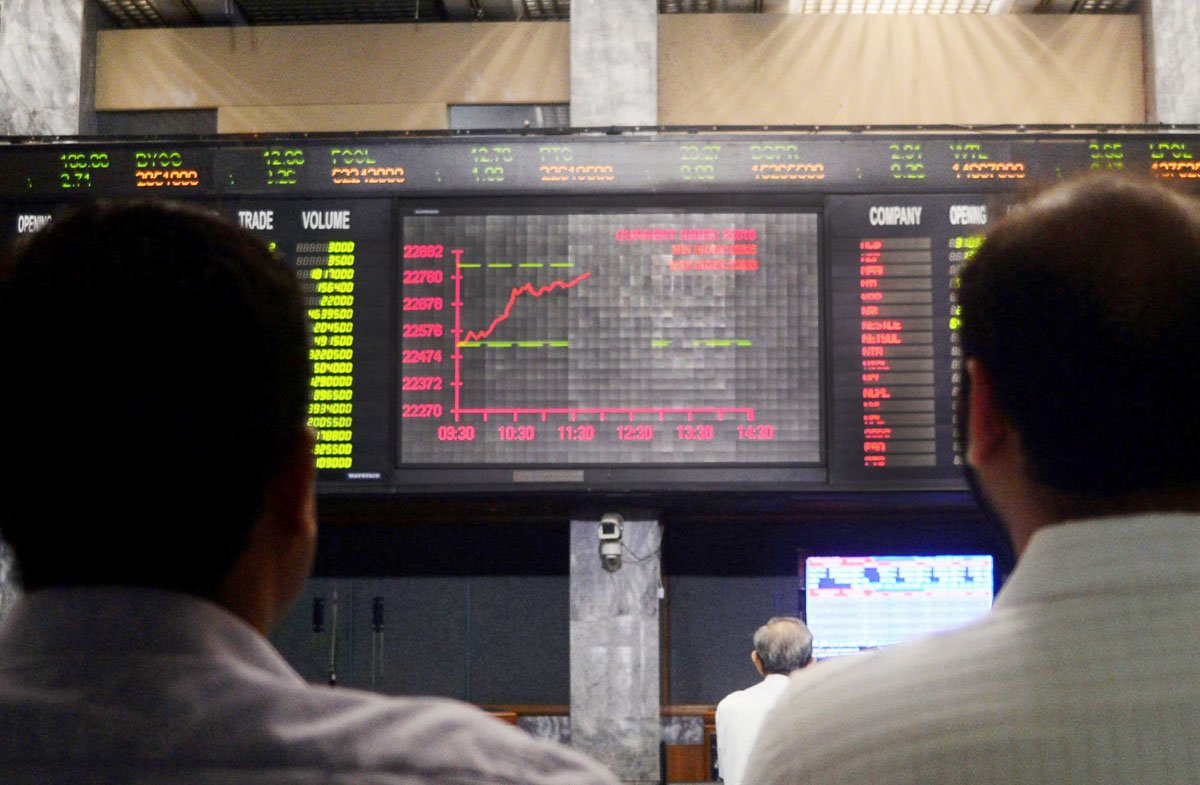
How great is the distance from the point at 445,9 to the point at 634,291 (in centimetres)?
172

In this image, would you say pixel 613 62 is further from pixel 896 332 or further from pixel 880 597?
pixel 880 597

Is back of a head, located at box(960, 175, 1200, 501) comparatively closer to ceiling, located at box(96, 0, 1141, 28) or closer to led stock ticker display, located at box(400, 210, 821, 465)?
led stock ticker display, located at box(400, 210, 821, 465)

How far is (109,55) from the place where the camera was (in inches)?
195

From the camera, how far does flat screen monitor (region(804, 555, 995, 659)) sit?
4293 millimetres

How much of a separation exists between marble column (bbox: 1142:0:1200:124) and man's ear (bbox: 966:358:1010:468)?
168 inches

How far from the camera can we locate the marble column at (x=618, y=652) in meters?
4.32

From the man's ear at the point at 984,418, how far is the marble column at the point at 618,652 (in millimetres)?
3599

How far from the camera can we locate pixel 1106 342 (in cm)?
76

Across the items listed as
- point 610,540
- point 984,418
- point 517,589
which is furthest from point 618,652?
point 984,418

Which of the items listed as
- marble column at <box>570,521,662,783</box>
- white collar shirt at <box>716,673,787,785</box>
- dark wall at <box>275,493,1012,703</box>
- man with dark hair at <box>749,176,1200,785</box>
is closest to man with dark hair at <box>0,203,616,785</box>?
man with dark hair at <box>749,176,1200,785</box>

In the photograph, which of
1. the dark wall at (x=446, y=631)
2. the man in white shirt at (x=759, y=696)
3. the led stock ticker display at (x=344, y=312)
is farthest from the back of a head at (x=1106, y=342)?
the dark wall at (x=446, y=631)

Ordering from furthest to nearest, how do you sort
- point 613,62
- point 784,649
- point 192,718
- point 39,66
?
point 39,66, point 613,62, point 784,649, point 192,718

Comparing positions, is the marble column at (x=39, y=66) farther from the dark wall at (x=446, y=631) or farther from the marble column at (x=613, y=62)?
the dark wall at (x=446, y=631)

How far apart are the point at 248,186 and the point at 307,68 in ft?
3.30
